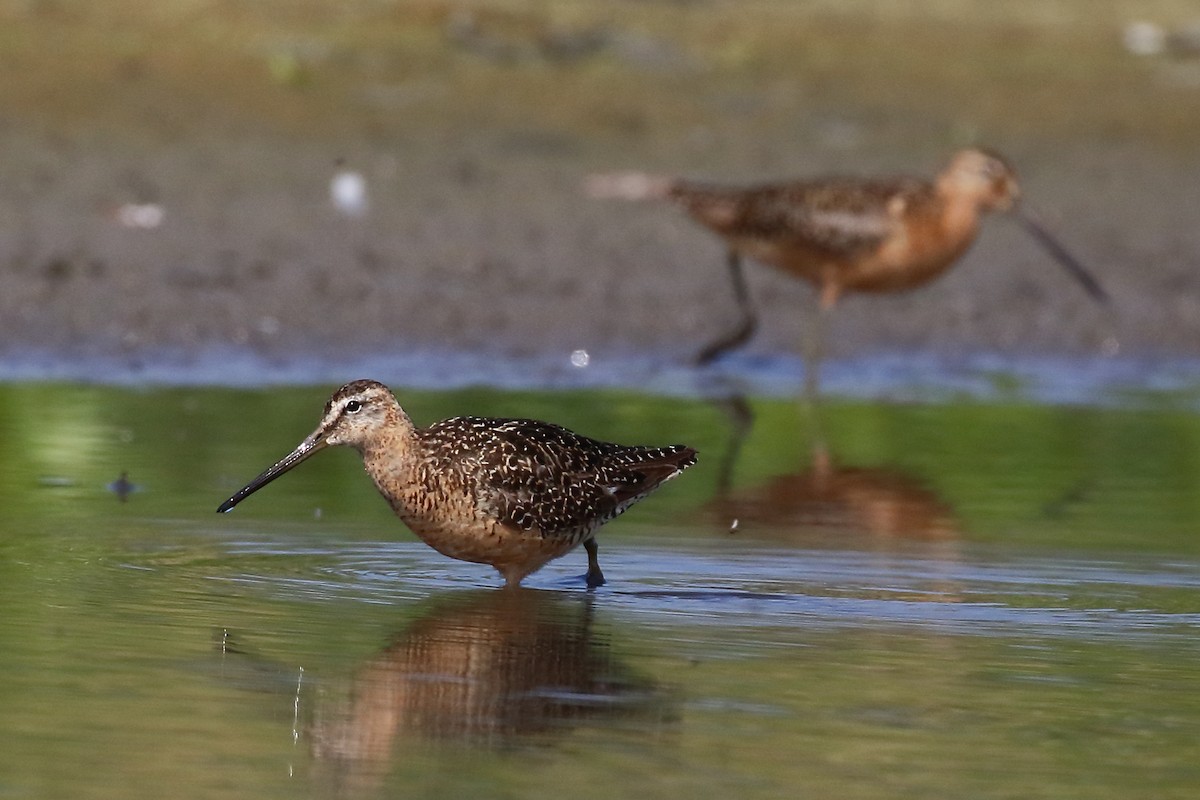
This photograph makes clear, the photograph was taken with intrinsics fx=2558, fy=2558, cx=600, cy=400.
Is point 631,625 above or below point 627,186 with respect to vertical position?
below

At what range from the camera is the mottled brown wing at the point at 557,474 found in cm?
770

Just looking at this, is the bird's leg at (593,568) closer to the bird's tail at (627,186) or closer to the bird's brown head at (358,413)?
the bird's brown head at (358,413)

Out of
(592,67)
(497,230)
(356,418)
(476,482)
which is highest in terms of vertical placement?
(592,67)

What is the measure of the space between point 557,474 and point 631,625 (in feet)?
3.42

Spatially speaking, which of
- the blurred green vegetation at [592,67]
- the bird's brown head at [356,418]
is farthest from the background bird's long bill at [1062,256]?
the bird's brown head at [356,418]

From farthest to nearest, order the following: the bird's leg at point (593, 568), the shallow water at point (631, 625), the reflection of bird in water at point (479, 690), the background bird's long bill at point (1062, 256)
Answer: the background bird's long bill at point (1062, 256) → the bird's leg at point (593, 568) → the reflection of bird in water at point (479, 690) → the shallow water at point (631, 625)

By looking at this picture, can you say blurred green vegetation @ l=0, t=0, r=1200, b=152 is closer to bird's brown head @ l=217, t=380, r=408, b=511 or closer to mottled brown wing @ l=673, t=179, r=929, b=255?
mottled brown wing @ l=673, t=179, r=929, b=255

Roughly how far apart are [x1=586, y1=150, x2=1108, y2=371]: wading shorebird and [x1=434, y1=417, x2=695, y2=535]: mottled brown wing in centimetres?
497

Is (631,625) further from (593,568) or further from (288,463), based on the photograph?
(288,463)

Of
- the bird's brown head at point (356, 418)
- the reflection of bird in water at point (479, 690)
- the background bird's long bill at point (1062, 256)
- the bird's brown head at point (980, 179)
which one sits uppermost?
the bird's brown head at point (980, 179)

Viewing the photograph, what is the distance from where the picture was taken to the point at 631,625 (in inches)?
273

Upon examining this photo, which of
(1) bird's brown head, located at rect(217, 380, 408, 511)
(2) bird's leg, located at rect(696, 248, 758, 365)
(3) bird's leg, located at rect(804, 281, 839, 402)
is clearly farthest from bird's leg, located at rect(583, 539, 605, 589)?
(2) bird's leg, located at rect(696, 248, 758, 365)

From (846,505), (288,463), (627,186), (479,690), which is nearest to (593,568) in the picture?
(288,463)

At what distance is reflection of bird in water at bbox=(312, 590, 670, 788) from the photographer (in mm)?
5520
